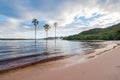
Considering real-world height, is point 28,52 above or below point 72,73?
below

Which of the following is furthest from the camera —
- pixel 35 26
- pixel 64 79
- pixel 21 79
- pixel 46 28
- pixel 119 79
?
pixel 46 28

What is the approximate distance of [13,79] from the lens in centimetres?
806

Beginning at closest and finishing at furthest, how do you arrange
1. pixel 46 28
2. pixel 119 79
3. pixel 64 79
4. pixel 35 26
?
pixel 119 79 → pixel 64 79 → pixel 35 26 → pixel 46 28

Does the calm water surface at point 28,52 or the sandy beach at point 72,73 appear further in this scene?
the calm water surface at point 28,52

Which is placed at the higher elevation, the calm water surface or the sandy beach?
the sandy beach

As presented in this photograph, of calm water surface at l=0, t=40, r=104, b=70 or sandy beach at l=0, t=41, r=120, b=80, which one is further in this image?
calm water surface at l=0, t=40, r=104, b=70

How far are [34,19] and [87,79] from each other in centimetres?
10273

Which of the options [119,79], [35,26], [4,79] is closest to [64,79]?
[119,79]

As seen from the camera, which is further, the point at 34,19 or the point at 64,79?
the point at 34,19

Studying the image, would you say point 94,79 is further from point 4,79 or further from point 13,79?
point 4,79

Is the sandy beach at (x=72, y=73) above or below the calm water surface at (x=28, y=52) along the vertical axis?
above

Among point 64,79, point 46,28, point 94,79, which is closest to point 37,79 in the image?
point 64,79

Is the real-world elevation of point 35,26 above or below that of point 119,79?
above

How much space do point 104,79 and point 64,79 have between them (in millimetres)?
1983
